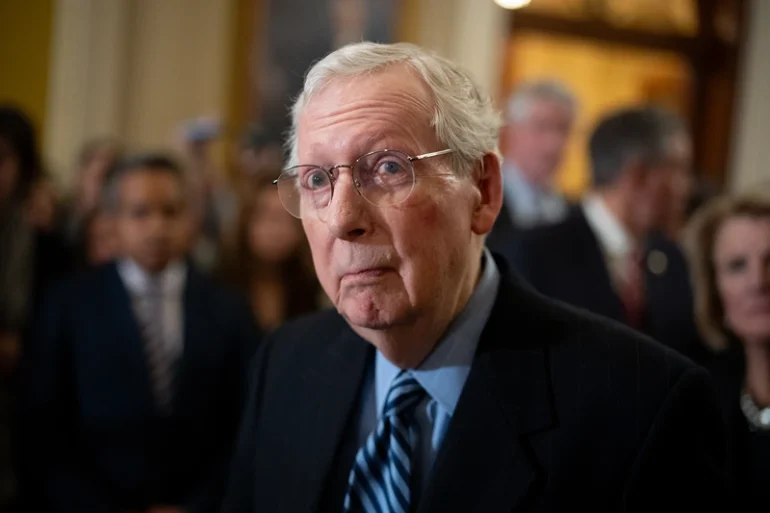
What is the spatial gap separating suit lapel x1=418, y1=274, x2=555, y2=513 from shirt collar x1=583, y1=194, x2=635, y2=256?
5.41 ft

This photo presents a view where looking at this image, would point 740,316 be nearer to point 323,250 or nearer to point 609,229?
point 609,229

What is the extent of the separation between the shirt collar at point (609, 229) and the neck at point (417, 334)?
165 centimetres

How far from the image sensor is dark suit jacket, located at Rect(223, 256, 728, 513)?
1487 mm

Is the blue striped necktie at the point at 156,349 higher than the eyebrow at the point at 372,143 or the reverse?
the reverse

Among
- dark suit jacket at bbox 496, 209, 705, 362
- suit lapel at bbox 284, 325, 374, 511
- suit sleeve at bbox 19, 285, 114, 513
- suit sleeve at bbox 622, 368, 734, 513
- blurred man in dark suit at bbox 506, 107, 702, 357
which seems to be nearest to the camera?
suit sleeve at bbox 622, 368, 734, 513

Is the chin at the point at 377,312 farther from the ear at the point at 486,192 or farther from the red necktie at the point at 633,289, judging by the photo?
the red necktie at the point at 633,289

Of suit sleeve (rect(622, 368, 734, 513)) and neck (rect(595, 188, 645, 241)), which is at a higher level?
neck (rect(595, 188, 645, 241))

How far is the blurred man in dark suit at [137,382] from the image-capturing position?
9.46ft

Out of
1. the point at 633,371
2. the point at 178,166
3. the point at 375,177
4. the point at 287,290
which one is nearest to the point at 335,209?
Result: the point at 375,177

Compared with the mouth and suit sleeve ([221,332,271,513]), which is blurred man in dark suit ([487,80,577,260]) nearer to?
suit sleeve ([221,332,271,513])

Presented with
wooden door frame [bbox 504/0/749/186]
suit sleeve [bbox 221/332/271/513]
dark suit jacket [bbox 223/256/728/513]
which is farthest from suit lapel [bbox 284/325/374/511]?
wooden door frame [bbox 504/0/749/186]

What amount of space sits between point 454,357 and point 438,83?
0.52 metres

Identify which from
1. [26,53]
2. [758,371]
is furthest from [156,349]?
[26,53]

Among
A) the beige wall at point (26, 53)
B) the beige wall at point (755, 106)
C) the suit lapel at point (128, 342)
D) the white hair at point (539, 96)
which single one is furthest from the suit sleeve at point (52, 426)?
the beige wall at point (755, 106)
